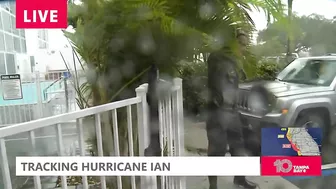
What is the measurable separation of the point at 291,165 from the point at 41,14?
105 centimetres

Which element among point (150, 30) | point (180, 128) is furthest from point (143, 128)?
point (150, 30)

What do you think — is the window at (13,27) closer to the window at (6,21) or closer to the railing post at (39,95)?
the window at (6,21)

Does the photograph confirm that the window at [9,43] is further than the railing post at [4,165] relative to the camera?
Yes

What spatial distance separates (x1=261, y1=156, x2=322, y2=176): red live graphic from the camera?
0.91 meters

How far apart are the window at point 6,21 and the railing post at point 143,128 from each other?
49 cm

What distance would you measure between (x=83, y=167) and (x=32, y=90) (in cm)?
33

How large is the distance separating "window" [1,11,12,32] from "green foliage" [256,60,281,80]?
901mm

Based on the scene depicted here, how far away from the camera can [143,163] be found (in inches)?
36.0

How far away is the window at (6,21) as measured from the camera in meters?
0.84

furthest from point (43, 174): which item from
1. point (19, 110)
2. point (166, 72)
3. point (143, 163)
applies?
point (166, 72)

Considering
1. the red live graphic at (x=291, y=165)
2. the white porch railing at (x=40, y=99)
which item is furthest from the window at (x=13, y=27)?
the red live graphic at (x=291, y=165)

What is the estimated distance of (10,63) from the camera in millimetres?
849

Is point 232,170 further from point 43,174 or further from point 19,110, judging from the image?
point 19,110

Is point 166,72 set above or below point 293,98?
above
